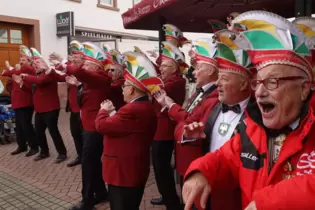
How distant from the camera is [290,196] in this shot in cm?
113

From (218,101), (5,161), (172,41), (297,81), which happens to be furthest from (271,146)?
(5,161)

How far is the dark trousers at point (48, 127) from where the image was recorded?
6.11 metres

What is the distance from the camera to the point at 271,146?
1.48 meters

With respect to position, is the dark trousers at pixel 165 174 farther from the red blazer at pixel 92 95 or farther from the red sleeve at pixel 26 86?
the red sleeve at pixel 26 86

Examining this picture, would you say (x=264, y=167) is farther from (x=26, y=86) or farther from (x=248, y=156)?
(x=26, y=86)

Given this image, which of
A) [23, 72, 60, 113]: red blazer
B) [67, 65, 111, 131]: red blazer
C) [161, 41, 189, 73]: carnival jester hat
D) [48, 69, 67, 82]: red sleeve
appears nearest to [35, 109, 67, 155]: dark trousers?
[23, 72, 60, 113]: red blazer

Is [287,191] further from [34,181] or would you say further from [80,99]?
[34,181]

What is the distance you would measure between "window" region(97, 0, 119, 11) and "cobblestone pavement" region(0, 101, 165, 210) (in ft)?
29.0

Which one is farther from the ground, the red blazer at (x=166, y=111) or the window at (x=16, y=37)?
the window at (x=16, y=37)

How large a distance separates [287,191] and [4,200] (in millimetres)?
4400

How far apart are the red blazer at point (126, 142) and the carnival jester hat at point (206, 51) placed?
0.71m

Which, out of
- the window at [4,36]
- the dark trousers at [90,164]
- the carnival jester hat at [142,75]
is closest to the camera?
the carnival jester hat at [142,75]

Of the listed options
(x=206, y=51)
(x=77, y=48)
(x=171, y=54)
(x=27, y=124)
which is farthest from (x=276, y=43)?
(x=27, y=124)

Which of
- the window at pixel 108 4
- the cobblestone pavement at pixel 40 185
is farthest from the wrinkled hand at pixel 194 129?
the window at pixel 108 4
